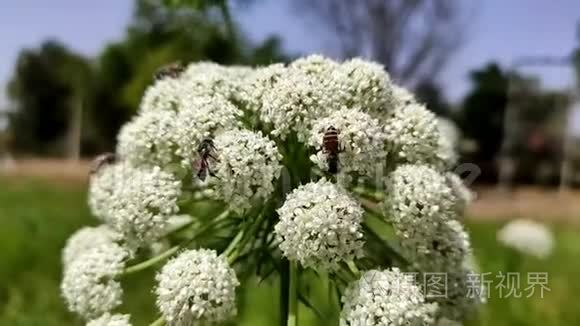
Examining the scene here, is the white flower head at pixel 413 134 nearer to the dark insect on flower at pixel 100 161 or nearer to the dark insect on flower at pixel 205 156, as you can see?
the dark insect on flower at pixel 205 156

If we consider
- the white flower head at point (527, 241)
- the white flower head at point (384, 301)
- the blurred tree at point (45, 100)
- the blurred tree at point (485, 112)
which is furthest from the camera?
the blurred tree at point (45, 100)

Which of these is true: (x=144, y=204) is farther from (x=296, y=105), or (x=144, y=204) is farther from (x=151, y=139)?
(x=296, y=105)

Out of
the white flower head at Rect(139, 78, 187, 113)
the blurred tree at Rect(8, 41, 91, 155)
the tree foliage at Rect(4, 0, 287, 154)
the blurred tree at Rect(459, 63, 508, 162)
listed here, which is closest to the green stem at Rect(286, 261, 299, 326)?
the white flower head at Rect(139, 78, 187, 113)

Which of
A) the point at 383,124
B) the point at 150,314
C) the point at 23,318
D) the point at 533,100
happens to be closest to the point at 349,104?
the point at 383,124

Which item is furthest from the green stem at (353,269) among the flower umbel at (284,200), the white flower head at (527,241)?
the white flower head at (527,241)

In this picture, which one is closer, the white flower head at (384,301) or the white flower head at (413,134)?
the white flower head at (384,301)

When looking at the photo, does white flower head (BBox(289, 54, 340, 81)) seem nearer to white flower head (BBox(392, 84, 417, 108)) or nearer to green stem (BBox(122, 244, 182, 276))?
white flower head (BBox(392, 84, 417, 108))
